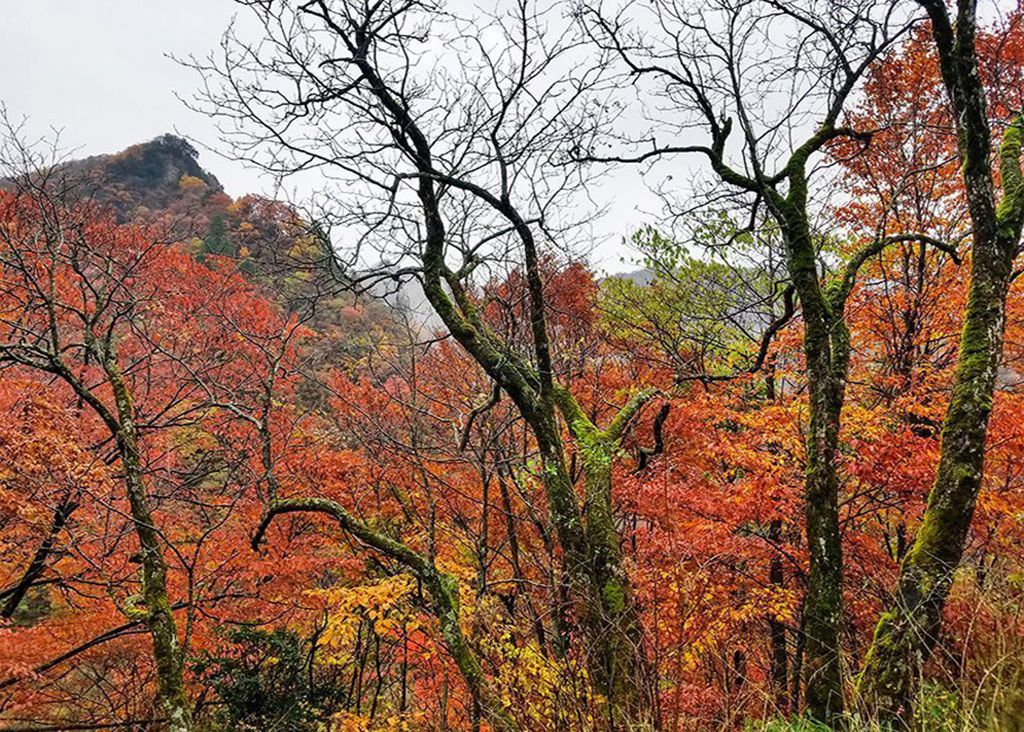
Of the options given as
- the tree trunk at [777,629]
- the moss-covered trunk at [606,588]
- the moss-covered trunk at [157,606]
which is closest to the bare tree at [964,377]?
the moss-covered trunk at [606,588]

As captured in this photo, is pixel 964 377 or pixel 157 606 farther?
pixel 157 606

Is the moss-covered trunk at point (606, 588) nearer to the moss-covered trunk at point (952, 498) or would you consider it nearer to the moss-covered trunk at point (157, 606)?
the moss-covered trunk at point (952, 498)

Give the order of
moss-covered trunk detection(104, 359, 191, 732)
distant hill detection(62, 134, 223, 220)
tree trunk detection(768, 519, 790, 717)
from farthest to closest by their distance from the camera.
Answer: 1. distant hill detection(62, 134, 223, 220)
2. tree trunk detection(768, 519, 790, 717)
3. moss-covered trunk detection(104, 359, 191, 732)

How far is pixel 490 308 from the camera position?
1491 cm

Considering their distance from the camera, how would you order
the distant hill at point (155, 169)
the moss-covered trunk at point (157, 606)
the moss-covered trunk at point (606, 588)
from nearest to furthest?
the moss-covered trunk at point (606, 588) < the moss-covered trunk at point (157, 606) < the distant hill at point (155, 169)

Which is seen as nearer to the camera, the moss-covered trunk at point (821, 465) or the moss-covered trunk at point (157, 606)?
the moss-covered trunk at point (821, 465)

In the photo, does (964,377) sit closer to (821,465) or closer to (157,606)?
(821,465)

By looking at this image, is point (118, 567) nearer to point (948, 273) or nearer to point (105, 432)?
point (105, 432)

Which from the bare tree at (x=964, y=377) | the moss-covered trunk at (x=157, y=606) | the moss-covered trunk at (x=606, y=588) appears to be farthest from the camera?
the moss-covered trunk at (x=157, y=606)

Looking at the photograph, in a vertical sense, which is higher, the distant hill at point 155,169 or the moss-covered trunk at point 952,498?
the distant hill at point 155,169

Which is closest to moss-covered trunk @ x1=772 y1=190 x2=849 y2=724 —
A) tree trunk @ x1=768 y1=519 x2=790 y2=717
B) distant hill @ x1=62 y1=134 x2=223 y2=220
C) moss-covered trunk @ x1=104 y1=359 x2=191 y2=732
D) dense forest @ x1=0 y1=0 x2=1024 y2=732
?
dense forest @ x1=0 y1=0 x2=1024 y2=732

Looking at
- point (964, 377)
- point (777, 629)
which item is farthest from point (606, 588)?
point (777, 629)

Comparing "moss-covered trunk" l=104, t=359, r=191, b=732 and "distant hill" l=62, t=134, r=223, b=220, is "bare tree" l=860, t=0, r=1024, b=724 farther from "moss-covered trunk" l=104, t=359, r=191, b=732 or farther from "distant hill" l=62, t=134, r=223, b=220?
"distant hill" l=62, t=134, r=223, b=220

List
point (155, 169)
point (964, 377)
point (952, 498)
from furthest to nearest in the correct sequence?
point (155, 169) → point (964, 377) → point (952, 498)
